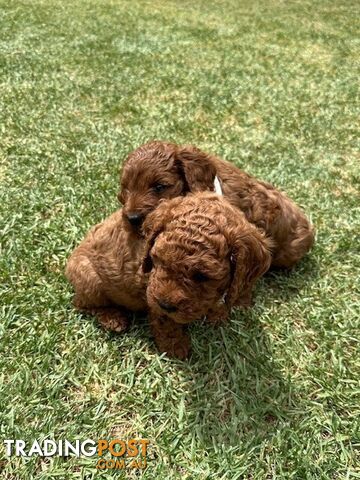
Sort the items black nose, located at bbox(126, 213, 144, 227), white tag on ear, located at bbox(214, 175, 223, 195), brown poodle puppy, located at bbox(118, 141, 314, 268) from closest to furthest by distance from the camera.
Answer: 1. black nose, located at bbox(126, 213, 144, 227)
2. brown poodle puppy, located at bbox(118, 141, 314, 268)
3. white tag on ear, located at bbox(214, 175, 223, 195)

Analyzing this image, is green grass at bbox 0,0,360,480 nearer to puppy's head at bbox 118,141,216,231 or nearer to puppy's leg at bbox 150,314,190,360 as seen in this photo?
puppy's leg at bbox 150,314,190,360

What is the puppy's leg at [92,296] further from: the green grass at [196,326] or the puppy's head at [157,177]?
the puppy's head at [157,177]

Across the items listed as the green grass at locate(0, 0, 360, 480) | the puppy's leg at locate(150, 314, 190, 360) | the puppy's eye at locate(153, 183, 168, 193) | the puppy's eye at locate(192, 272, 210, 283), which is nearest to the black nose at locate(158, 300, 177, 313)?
the puppy's eye at locate(192, 272, 210, 283)

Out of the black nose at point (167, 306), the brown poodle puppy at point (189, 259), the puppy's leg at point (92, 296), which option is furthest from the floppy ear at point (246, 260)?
the puppy's leg at point (92, 296)

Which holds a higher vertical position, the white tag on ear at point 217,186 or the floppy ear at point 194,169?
the floppy ear at point 194,169

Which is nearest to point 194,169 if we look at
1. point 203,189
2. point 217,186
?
point 203,189

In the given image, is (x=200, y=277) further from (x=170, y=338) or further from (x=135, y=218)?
(x=170, y=338)
